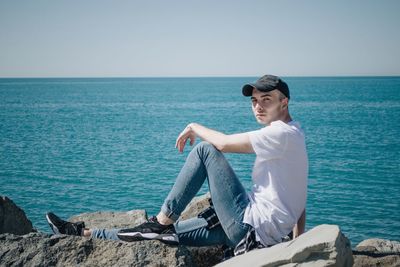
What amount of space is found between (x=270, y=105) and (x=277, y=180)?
2.59ft

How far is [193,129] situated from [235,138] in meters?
0.84

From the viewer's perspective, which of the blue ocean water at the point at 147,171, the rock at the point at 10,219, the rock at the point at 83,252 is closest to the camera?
the rock at the point at 83,252

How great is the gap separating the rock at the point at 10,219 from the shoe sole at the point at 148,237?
2505 millimetres

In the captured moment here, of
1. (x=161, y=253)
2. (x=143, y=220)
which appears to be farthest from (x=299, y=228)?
(x=143, y=220)

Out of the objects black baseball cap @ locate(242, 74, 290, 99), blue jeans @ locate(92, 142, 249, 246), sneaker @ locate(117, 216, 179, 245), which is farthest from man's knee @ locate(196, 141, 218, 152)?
sneaker @ locate(117, 216, 179, 245)

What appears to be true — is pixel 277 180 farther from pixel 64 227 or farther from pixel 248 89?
pixel 64 227

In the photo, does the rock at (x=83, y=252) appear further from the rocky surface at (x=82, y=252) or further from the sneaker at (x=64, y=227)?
the sneaker at (x=64, y=227)

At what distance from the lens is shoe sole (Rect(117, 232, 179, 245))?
4.44m

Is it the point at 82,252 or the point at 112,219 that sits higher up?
the point at 82,252

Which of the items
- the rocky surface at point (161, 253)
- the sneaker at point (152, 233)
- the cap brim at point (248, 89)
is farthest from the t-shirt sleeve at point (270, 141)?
the sneaker at point (152, 233)

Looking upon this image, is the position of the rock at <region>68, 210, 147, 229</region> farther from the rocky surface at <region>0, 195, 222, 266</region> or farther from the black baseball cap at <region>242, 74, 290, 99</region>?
the black baseball cap at <region>242, 74, 290, 99</region>

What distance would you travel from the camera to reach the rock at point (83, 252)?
4.30 meters

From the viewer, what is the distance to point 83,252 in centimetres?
439

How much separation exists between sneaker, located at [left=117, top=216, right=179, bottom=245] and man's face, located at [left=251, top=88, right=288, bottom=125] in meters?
1.55
